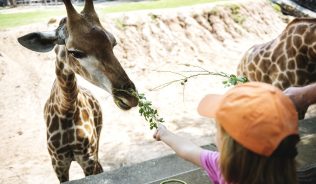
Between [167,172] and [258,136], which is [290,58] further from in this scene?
[258,136]

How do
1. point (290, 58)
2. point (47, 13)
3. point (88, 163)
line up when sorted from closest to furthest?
1. point (88, 163)
2. point (290, 58)
3. point (47, 13)

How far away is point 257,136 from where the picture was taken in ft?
5.16

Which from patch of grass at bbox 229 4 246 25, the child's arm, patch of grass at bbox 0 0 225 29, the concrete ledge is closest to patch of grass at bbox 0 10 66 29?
patch of grass at bbox 0 0 225 29

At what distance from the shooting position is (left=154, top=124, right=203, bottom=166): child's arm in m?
2.17

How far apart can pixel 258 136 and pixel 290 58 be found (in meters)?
3.94

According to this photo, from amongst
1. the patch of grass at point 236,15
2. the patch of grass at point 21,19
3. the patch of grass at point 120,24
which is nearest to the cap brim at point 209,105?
the patch of grass at point 120,24

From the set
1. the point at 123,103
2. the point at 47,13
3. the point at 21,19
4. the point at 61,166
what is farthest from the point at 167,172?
the point at 47,13

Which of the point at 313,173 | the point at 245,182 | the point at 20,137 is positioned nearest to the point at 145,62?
the point at 20,137

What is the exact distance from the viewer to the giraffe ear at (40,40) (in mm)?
3576

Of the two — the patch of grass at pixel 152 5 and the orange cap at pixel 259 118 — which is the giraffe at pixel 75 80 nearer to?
the orange cap at pixel 259 118

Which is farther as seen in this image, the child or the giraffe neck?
the giraffe neck

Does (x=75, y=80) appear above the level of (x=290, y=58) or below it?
above

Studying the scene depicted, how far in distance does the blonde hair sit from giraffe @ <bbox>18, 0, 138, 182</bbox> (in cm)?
159

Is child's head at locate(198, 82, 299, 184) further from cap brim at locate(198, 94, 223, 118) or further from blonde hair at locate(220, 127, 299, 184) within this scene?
cap brim at locate(198, 94, 223, 118)
